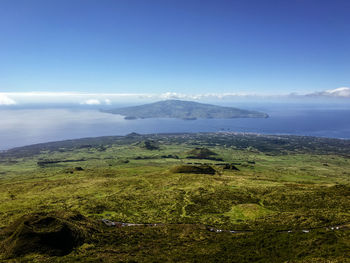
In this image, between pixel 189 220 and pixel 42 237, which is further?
pixel 189 220

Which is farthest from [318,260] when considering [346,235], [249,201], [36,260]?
[36,260]

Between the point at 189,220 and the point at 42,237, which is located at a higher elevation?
the point at 42,237

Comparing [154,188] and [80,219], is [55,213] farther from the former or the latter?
[154,188]

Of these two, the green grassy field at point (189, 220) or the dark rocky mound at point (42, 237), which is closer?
the green grassy field at point (189, 220)

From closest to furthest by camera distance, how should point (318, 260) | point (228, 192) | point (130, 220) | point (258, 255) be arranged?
point (318, 260) < point (258, 255) < point (130, 220) < point (228, 192)

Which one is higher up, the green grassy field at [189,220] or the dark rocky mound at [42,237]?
the dark rocky mound at [42,237]

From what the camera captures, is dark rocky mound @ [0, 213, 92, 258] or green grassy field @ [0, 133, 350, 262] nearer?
green grassy field @ [0, 133, 350, 262]

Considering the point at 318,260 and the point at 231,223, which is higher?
the point at 318,260

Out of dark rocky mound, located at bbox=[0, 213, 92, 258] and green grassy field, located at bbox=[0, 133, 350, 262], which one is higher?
dark rocky mound, located at bbox=[0, 213, 92, 258]
